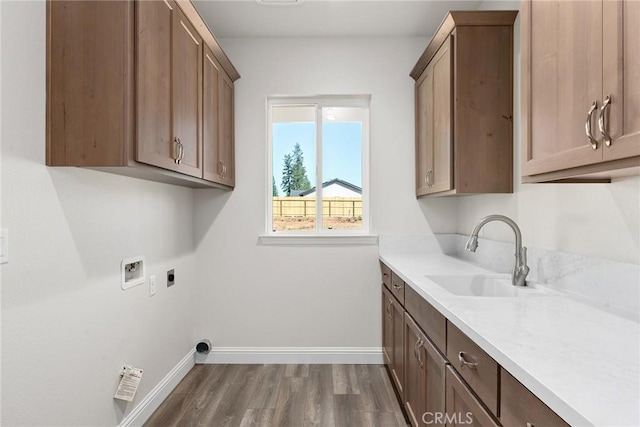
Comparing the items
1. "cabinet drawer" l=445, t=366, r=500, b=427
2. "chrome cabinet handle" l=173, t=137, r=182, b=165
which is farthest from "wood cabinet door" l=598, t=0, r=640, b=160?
"chrome cabinet handle" l=173, t=137, r=182, b=165

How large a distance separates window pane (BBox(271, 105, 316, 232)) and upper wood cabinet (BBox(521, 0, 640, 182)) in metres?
1.99

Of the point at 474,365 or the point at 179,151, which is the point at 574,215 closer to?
the point at 474,365

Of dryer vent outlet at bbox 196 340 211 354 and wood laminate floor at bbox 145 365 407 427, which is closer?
wood laminate floor at bbox 145 365 407 427

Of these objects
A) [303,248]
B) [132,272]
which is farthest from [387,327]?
[132,272]

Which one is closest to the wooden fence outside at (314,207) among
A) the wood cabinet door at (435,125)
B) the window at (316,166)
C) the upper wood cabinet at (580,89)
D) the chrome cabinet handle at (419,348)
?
the window at (316,166)

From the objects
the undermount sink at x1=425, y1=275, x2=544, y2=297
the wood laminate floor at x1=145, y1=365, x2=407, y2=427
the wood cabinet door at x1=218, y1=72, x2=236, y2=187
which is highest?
the wood cabinet door at x1=218, y1=72, x2=236, y2=187

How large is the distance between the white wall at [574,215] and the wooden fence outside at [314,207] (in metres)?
1.14

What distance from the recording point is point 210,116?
2.42 metres

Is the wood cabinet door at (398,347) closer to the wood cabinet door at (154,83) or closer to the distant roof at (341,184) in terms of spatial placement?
the distant roof at (341,184)

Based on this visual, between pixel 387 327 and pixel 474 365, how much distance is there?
167 centimetres

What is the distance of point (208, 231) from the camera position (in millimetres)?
3031

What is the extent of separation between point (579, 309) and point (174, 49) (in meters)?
2.13

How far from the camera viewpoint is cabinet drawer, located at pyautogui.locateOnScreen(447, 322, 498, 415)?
3.25 ft

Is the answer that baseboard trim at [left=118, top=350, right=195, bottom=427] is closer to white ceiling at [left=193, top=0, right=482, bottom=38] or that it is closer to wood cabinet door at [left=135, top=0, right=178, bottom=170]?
wood cabinet door at [left=135, top=0, right=178, bottom=170]
